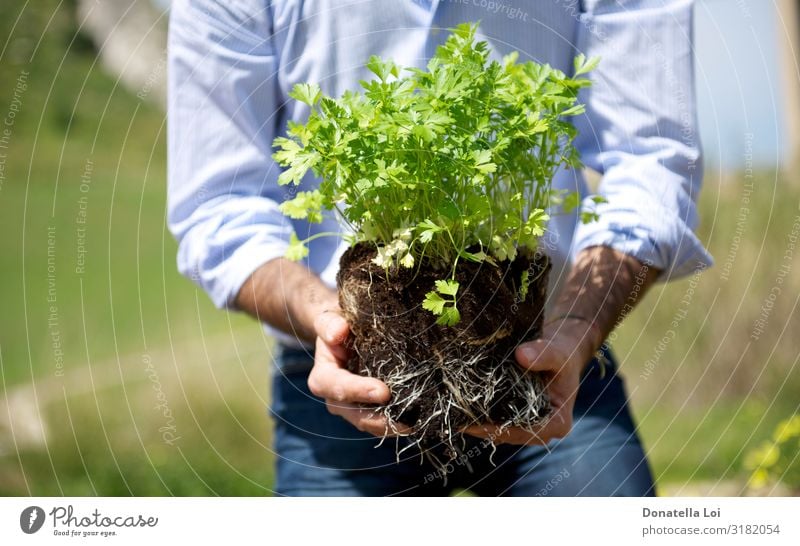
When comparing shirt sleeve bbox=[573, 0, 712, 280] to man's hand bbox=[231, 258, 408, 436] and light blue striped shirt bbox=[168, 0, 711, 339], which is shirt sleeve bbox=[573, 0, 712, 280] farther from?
man's hand bbox=[231, 258, 408, 436]

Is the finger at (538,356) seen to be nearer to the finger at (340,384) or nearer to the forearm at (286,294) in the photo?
the finger at (340,384)

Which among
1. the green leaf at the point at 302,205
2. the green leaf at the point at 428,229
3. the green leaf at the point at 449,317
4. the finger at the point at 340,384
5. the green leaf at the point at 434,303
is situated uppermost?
the green leaf at the point at 428,229

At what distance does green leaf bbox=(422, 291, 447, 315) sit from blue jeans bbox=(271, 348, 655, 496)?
365 mm

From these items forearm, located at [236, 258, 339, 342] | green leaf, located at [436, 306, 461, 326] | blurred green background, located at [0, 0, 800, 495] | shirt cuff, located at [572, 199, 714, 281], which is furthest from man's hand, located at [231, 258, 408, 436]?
blurred green background, located at [0, 0, 800, 495]

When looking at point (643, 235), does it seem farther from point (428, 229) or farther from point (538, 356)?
point (428, 229)

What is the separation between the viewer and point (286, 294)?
3.76 ft

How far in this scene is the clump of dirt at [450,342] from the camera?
96 centimetres

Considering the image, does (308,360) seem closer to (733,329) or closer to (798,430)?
(798,430)

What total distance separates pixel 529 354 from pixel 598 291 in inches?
8.6

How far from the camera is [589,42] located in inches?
47.5

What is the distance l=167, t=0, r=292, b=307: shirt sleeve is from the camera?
1159 millimetres
